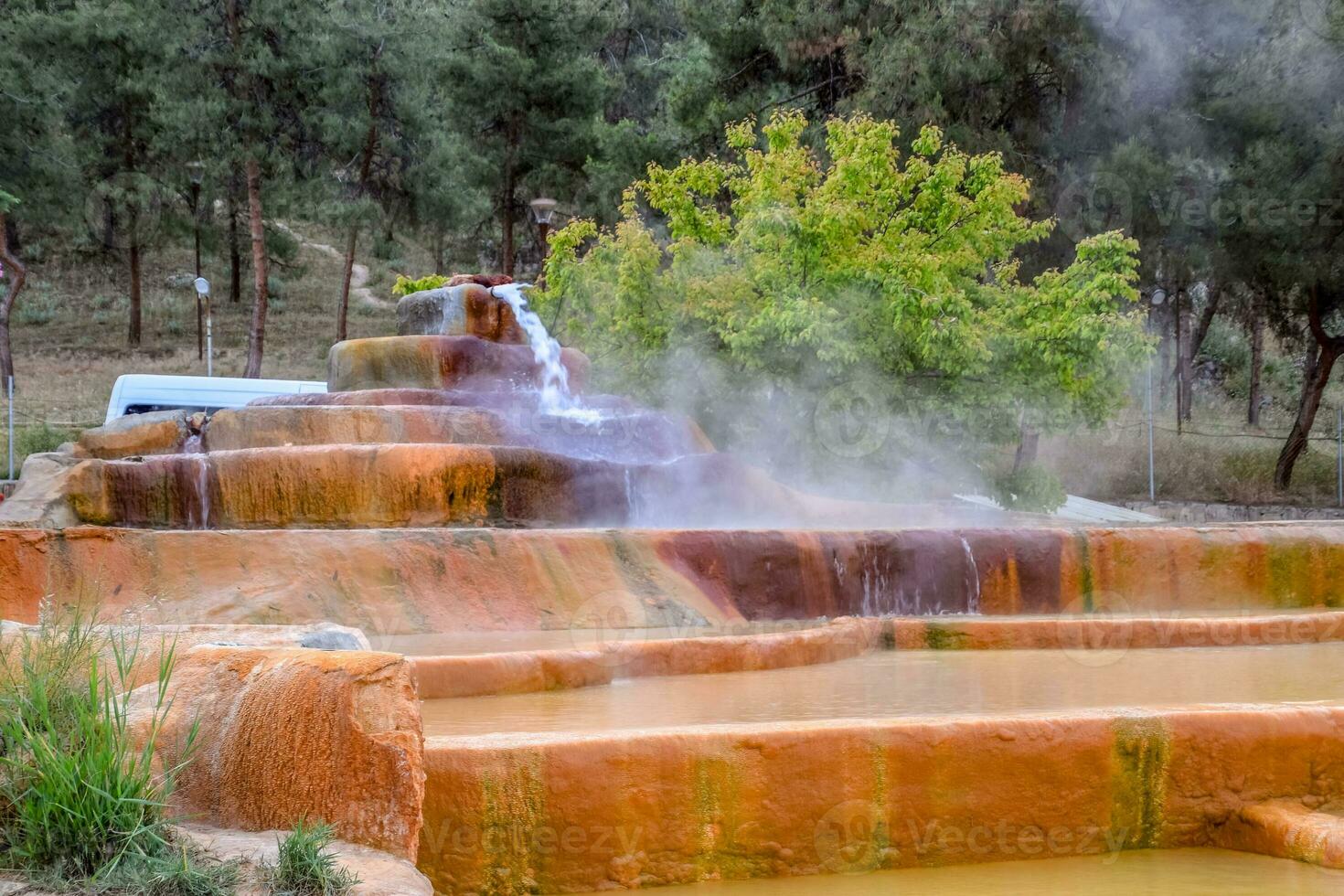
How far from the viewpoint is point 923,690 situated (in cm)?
575

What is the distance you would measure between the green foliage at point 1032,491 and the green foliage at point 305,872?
15435 mm

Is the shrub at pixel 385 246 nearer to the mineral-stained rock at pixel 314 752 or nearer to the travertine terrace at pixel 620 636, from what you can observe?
the travertine terrace at pixel 620 636

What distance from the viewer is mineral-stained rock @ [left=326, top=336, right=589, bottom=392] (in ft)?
45.9

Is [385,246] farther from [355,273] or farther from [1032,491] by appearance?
[1032,491]

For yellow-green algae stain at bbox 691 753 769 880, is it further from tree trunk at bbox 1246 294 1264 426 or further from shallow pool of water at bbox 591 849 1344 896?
tree trunk at bbox 1246 294 1264 426

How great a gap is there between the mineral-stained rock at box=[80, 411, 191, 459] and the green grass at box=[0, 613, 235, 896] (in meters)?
9.34

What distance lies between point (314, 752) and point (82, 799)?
23.1 inches

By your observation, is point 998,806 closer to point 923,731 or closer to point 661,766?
point 923,731

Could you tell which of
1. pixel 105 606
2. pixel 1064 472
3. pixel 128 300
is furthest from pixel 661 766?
pixel 128 300

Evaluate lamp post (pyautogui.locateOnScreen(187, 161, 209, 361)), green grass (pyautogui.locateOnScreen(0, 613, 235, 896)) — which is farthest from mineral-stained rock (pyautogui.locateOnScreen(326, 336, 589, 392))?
lamp post (pyautogui.locateOnScreen(187, 161, 209, 361))

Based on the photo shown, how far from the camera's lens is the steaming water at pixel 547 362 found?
558 inches

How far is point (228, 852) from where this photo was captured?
2908 millimetres

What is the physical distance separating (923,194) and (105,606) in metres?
Result: 11.3

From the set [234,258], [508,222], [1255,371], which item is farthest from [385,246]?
[1255,371]
